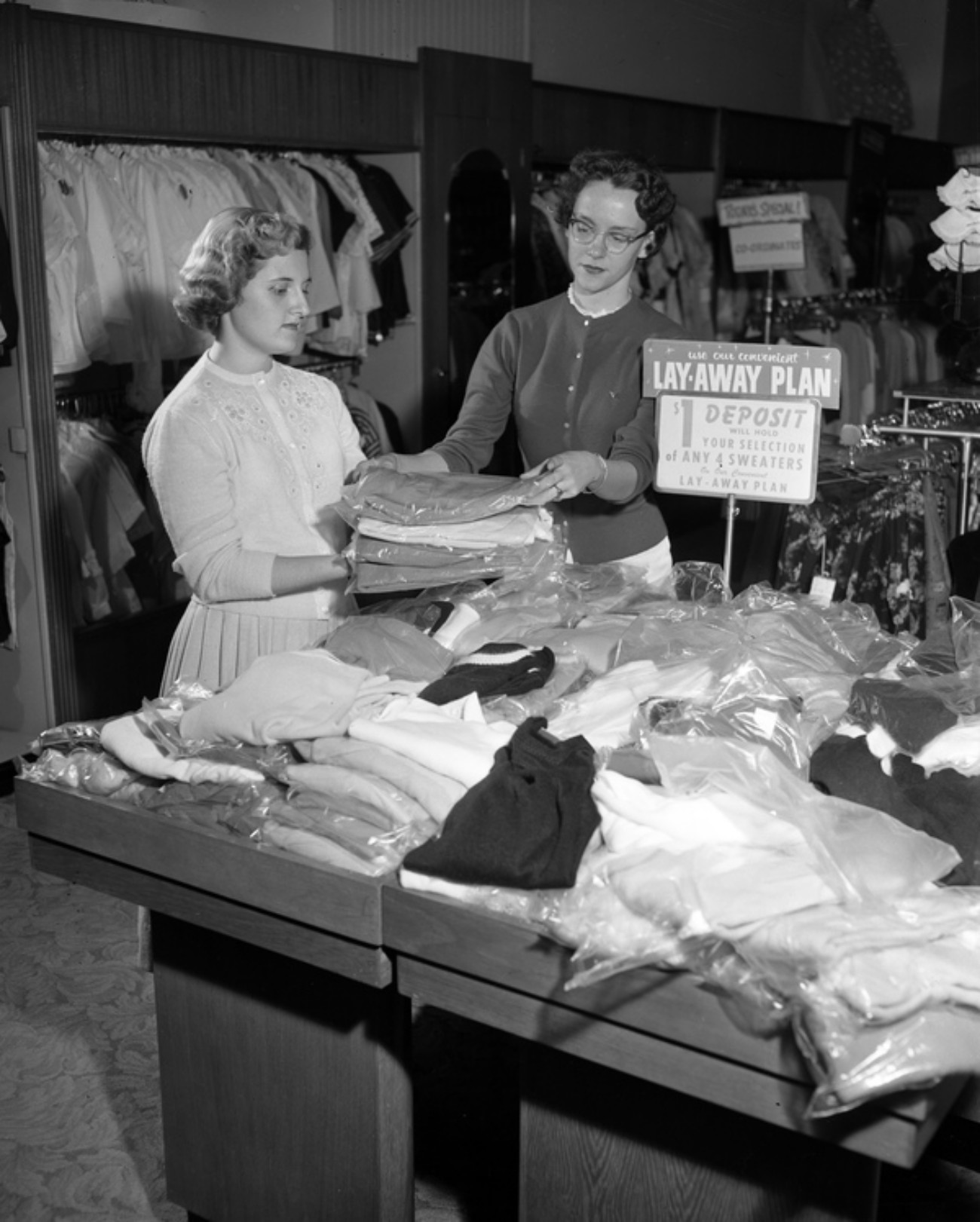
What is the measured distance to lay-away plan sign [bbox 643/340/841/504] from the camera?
2.50m

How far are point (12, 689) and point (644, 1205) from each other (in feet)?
10.3

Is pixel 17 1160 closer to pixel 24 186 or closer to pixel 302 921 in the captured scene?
pixel 302 921

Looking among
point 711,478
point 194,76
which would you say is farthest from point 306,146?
point 711,478

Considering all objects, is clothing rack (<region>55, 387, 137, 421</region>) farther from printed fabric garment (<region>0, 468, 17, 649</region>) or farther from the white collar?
the white collar

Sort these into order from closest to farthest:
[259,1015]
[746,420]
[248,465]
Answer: [259,1015] < [746,420] < [248,465]

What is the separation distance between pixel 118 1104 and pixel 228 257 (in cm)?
163

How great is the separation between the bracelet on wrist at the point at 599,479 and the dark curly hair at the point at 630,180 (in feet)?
1.90

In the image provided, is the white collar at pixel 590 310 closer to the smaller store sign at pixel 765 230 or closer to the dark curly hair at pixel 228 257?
the dark curly hair at pixel 228 257

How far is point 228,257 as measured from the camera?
2611 mm

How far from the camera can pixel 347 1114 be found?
2.04 meters

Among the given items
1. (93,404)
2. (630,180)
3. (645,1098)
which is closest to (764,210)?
(93,404)

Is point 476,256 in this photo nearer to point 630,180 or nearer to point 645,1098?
point 630,180

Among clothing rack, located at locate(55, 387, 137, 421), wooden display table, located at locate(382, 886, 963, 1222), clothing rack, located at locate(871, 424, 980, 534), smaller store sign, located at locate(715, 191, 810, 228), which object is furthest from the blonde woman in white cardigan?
smaller store sign, located at locate(715, 191, 810, 228)

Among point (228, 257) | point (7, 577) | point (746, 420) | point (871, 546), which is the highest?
point (228, 257)
